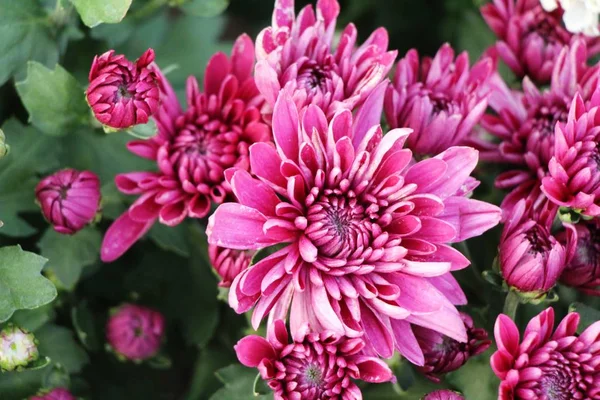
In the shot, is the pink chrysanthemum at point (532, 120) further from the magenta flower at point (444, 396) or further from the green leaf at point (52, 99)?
the green leaf at point (52, 99)

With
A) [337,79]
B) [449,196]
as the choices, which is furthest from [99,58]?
[449,196]

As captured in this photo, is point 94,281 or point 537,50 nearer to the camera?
point 537,50

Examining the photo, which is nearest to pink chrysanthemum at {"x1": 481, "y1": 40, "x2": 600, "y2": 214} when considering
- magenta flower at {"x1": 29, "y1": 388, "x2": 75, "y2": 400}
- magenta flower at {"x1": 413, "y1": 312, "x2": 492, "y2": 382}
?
magenta flower at {"x1": 413, "y1": 312, "x2": 492, "y2": 382}

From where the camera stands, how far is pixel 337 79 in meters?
0.73

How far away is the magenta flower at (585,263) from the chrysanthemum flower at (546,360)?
0.33ft

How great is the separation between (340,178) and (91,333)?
0.43 meters

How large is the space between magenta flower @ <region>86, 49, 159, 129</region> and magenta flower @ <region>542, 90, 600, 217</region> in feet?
1.30

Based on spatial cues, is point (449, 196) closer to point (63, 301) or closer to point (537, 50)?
point (537, 50)

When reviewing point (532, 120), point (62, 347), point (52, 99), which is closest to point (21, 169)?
point (52, 99)

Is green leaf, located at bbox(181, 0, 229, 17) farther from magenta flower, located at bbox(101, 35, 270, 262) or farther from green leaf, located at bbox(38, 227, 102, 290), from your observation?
green leaf, located at bbox(38, 227, 102, 290)

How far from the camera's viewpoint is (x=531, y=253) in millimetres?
721

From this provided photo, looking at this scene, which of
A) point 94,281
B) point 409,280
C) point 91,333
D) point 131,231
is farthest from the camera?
point 94,281

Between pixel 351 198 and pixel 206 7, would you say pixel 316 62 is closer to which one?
pixel 351 198

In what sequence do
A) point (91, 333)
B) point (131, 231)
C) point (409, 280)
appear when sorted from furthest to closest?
point (91, 333) → point (131, 231) → point (409, 280)
